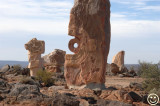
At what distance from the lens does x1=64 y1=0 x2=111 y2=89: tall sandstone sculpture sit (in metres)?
10.3

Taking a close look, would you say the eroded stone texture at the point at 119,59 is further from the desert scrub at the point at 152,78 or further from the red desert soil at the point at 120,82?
the desert scrub at the point at 152,78

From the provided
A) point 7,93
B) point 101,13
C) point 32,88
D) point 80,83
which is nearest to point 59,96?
point 32,88

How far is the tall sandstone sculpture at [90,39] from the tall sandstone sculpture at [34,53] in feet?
27.2

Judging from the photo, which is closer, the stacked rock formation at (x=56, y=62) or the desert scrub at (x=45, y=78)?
the desert scrub at (x=45, y=78)

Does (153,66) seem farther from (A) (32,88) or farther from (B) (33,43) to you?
(B) (33,43)

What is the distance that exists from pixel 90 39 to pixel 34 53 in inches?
352

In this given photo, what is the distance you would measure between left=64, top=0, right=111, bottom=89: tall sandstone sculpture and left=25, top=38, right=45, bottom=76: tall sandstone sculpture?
27.2 ft

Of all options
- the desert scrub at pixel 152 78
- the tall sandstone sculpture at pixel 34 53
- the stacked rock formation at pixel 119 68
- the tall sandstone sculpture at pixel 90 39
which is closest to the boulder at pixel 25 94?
the tall sandstone sculpture at pixel 90 39

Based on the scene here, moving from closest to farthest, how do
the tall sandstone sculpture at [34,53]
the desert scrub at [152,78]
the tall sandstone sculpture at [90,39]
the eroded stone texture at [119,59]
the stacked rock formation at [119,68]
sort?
the tall sandstone sculpture at [90,39] < the desert scrub at [152,78] < the tall sandstone sculpture at [34,53] < the stacked rock formation at [119,68] < the eroded stone texture at [119,59]

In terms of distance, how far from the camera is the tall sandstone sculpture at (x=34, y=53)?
18.4 metres

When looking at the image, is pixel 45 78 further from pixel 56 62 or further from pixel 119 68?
pixel 119 68

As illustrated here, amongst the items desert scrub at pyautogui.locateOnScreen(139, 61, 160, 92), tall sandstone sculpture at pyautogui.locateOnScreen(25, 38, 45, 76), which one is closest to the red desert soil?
desert scrub at pyautogui.locateOnScreen(139, 61, 160, 92)

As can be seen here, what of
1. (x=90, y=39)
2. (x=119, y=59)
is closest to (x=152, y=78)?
(x=90, y=39)

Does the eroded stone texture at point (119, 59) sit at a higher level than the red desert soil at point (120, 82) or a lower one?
higher
